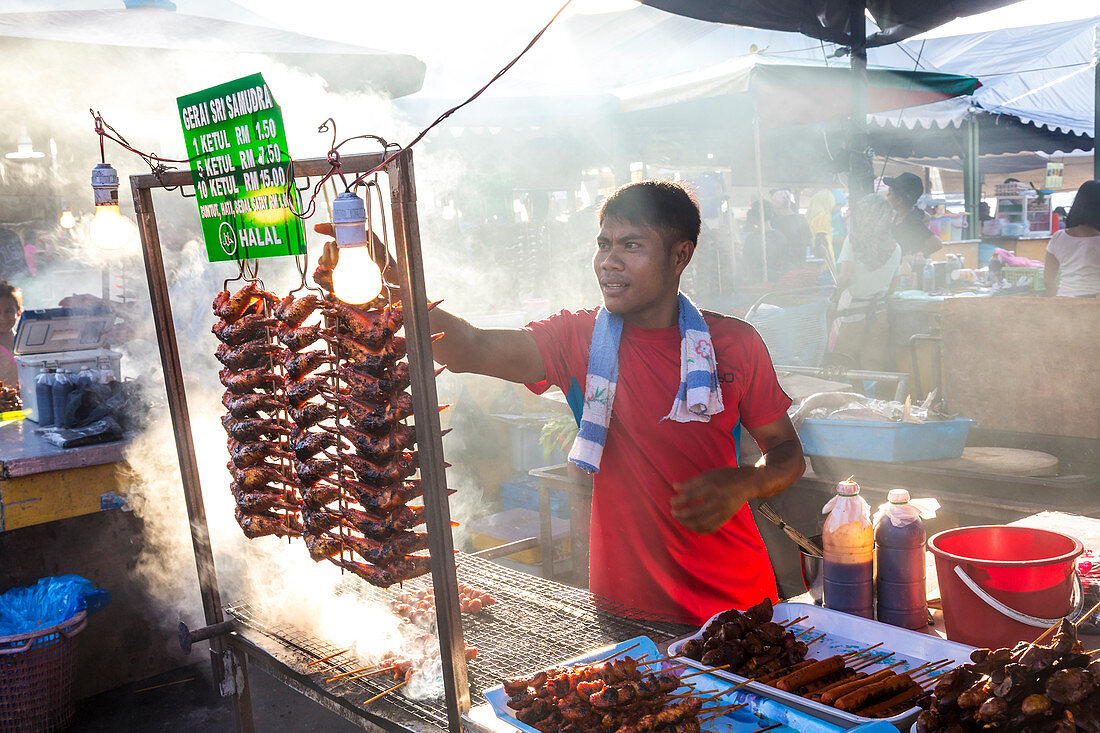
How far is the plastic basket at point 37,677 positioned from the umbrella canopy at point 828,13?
15.4 feet

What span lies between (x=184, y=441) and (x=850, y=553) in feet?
7.40

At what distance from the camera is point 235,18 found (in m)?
6.97

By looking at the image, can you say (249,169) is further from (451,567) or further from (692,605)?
(692,605)

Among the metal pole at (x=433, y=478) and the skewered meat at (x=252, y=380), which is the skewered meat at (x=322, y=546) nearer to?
the skewered meat at (x=252, y=380)

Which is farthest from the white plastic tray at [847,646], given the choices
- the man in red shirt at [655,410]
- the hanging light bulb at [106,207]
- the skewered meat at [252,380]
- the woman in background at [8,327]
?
the woman in background at [8,327]

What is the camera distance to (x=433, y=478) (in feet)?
6.21

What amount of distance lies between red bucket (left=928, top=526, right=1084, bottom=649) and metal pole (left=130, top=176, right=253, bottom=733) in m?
2.27

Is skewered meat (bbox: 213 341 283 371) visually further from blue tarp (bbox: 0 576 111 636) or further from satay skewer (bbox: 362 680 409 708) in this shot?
blue tarp (bbox: 0 576 111 636)

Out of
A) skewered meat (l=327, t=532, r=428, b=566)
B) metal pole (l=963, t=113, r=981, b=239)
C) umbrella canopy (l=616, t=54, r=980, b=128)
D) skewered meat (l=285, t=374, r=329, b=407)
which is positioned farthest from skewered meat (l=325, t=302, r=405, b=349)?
metal pole (l=963, t=113, r=981, b=239)

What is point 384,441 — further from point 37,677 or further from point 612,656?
point 37,677

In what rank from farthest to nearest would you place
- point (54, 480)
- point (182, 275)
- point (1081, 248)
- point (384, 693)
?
1. point (1081, 248)
2. point (182, 275)
3. point (54, 480)
4. point (384, 693)

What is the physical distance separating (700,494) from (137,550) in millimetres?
4146

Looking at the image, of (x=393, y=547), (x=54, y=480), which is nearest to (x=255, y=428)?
(x=393, y=547)

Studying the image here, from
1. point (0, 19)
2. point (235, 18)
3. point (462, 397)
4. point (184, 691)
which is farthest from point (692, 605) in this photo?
point (235, 18)
